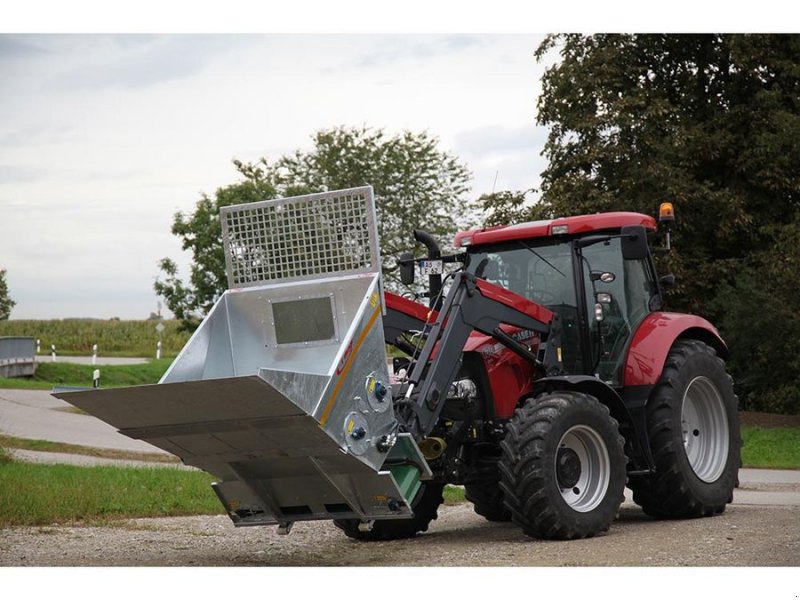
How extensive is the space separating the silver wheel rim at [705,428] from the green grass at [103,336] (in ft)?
93.8

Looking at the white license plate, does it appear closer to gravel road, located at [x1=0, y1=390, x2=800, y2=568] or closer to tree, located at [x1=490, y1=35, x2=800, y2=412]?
gravel road, located at [x1=0, y1=390, x2=800, y2=568]

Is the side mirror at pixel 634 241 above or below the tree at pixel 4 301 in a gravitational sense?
below

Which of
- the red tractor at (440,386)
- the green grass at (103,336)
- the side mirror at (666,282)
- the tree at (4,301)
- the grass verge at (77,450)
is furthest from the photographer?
the green grass at (103,336)

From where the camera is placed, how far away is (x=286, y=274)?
27.9 ft

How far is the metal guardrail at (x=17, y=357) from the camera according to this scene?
31.7 meters

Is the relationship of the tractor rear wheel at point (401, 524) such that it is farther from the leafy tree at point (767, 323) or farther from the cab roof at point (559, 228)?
the leafy tree at point (767, 323)

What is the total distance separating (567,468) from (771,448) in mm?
10794

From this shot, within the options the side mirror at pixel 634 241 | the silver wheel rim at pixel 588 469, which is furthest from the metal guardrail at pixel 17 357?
the silver wheel rim at pixel 588 469

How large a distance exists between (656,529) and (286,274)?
3.66 m

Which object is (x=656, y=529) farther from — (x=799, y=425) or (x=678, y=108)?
(x=678, y=108)

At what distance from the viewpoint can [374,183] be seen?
→ 119ft

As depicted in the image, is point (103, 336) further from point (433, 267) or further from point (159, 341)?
point (433, 267)

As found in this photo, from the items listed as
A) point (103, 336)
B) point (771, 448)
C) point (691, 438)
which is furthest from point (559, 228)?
point (103, 336)

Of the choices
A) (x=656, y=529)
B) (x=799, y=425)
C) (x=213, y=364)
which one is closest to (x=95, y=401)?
(x=213, y=364)
